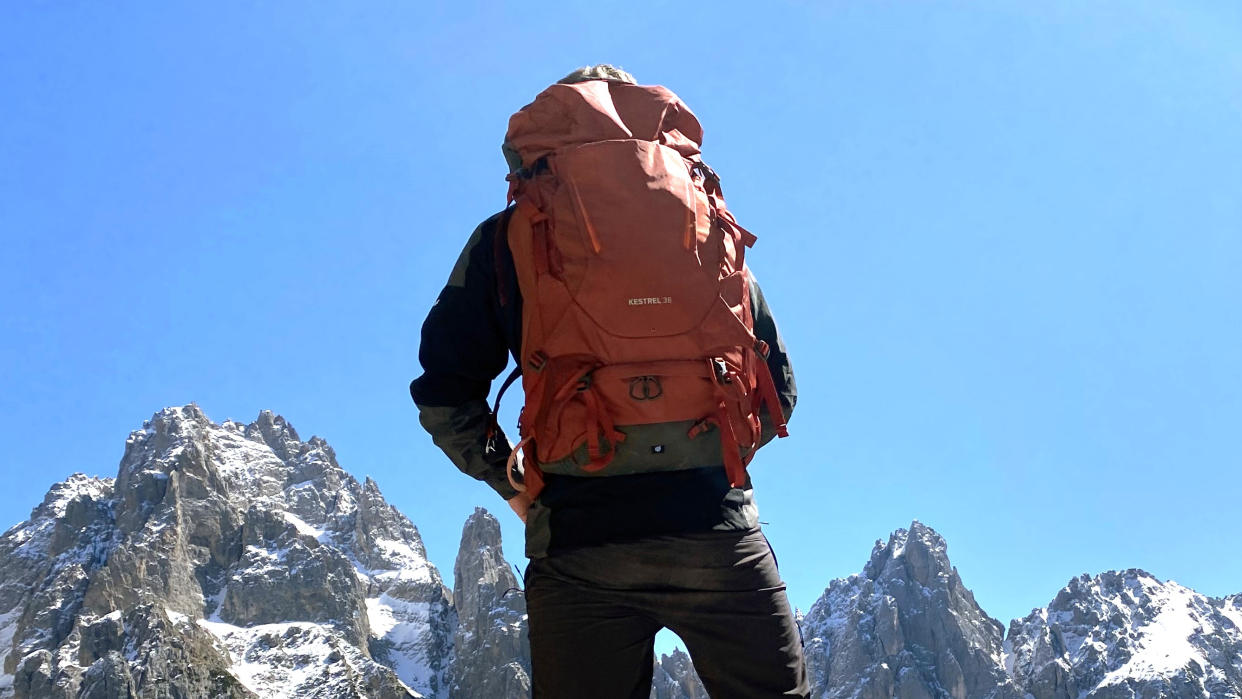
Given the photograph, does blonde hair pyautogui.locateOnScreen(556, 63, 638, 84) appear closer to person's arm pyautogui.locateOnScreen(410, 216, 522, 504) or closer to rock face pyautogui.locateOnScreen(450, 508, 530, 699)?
person's arm pyautogui.locateOnScreen(410, 216, 522, 504)

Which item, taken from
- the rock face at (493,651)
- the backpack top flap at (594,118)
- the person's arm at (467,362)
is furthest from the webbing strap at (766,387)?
the rock face at (493,651)

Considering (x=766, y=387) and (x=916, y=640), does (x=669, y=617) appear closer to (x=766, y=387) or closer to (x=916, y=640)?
(x=766, y=387)

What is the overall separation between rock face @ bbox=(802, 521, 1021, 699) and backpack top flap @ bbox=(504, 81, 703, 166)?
168 meters

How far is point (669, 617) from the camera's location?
3.91m

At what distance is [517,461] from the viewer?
445cm

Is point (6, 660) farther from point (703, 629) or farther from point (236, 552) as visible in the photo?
point (703, 629)

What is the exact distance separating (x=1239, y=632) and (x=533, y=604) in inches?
8780

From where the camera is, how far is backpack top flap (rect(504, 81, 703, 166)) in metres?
4.24

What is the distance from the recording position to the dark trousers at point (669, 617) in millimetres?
3859

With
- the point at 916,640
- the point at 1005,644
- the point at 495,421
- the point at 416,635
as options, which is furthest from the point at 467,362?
the point at 416,635

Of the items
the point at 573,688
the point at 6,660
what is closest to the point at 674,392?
the point at 573,688

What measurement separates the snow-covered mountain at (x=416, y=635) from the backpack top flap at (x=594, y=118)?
487 feet

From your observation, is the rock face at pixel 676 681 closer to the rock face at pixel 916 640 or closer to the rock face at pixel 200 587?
the rock face at pixel 916 640

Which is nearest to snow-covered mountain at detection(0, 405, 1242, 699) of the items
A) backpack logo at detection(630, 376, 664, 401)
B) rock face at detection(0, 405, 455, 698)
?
rock face at detection(0, 405, 455, 698)
